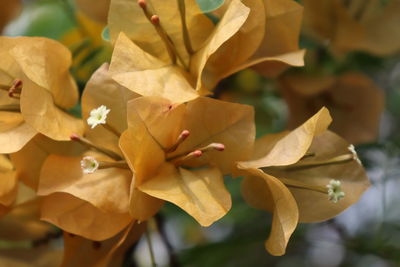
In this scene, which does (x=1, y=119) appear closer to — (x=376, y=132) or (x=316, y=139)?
(x=316, y=139)

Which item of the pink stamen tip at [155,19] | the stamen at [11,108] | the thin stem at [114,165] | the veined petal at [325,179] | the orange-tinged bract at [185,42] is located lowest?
the veined petal at [325,179]

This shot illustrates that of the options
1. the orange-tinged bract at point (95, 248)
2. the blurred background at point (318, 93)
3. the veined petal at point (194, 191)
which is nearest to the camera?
the veined petal at point (194, 191)

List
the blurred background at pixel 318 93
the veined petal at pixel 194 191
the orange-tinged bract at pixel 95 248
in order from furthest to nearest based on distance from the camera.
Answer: the blurred background at pixel 318 93, the orange-tinged bract at pixel 95 248, the veined petal at pixel 194 191

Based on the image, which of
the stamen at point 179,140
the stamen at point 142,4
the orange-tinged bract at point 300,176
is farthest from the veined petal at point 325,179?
the stamen at point 142,4

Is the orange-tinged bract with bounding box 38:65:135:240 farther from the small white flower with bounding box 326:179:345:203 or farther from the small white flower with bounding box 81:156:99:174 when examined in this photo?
the small white flower with bounding box 326:179:345:203

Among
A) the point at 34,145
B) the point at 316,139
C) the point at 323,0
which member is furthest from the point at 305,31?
the point at 34,145

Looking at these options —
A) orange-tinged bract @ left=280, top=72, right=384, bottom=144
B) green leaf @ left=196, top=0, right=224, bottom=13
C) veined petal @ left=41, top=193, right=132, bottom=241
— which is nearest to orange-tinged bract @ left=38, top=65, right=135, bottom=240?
veined petal @ left=41, top=193, right=132, bottom=241

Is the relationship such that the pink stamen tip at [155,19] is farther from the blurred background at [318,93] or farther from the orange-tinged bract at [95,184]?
the blurred background at [318,93]
